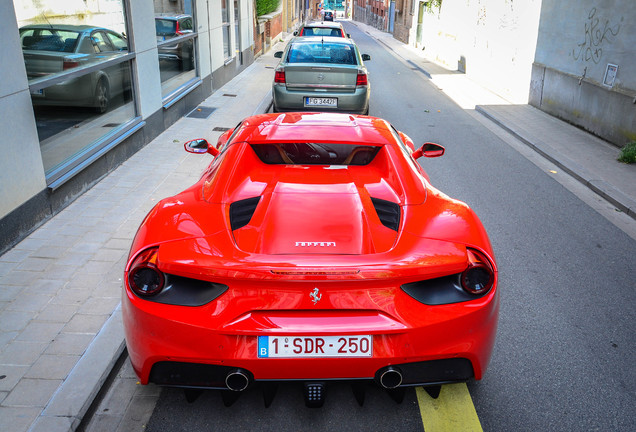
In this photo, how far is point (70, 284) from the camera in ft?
14.5

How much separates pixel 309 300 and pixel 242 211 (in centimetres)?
82

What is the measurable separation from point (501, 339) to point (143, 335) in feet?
8.15

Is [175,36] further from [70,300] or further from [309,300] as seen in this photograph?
[309,300]

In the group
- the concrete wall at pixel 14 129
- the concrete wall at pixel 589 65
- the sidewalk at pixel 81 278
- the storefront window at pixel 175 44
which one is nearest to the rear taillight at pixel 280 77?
the sidewalk at pixel 81 278

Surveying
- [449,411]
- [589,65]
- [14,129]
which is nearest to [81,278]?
[14,129]

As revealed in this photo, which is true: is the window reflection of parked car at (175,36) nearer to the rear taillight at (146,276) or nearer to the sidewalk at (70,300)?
the sidewalk at (70,300)

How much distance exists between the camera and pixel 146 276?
105 inches

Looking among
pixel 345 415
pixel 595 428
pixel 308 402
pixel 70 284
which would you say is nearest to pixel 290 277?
pixel 308 402

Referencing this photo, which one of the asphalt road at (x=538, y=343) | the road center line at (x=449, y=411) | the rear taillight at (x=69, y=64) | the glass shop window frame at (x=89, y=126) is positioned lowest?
the asphalt road at (x=538, y=343)

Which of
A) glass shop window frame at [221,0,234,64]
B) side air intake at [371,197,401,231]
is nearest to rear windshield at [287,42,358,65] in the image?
glass shop window frame at [221,0,234,64]

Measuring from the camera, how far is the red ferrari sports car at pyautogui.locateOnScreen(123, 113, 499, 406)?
2512 mm

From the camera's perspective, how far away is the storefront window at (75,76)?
6008 mm

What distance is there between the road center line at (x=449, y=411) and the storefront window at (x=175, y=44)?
8.83m

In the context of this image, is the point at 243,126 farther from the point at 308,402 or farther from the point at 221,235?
the point at 308,402
